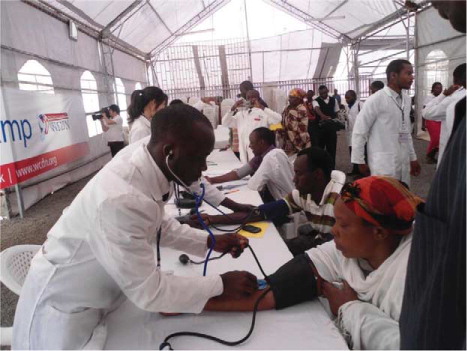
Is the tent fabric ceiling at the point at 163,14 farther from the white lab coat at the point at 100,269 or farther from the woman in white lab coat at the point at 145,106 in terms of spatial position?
the white lab coat at the point at 100,269

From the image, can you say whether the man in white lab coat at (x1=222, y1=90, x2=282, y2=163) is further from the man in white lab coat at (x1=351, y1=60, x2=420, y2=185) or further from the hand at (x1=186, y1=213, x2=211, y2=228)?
the hand at (x1=186, y1=213, x2=211, y2=228)

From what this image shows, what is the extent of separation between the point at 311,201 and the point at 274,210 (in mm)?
175

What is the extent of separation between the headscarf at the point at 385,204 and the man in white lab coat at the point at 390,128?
1.73 m

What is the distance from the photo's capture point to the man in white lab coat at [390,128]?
2457mm

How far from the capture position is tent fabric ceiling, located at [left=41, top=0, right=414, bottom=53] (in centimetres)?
630

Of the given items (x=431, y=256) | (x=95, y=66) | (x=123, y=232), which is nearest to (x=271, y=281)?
(x=123, y=232)

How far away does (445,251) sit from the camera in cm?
41

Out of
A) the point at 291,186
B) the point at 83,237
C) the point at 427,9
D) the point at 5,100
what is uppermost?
the point at 427,9

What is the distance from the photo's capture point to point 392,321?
81 centimetres

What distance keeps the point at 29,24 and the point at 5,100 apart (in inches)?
62.0

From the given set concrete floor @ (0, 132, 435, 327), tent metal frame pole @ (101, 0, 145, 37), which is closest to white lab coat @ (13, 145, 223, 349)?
concrete floor @ (0, 132, 435, 327)

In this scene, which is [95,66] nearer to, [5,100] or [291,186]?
[5,100]

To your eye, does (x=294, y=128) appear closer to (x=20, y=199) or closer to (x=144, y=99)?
(x=144, y=99)

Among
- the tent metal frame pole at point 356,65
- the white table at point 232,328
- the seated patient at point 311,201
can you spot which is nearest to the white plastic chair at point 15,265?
the white table at point 232,328
